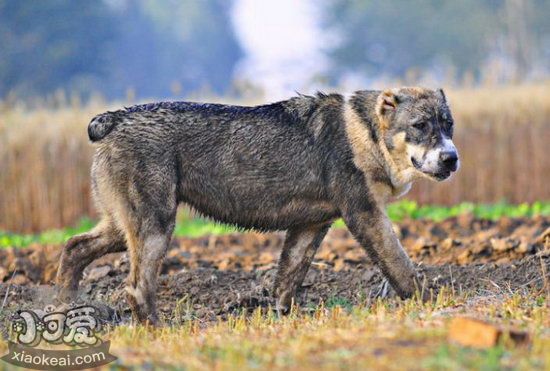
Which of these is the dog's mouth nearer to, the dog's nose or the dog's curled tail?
the dog's nose

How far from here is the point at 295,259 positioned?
8.64m

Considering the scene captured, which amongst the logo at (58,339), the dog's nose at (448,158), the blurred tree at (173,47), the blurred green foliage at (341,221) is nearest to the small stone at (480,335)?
the logo at (58,339)

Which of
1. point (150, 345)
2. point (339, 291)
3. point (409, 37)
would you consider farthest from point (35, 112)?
point (409, 37)

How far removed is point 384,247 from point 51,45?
46.7m

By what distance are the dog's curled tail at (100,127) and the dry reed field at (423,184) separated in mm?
9498

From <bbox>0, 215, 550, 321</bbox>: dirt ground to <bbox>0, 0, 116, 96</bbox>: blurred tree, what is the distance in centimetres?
3860

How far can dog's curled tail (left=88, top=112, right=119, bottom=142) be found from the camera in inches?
318

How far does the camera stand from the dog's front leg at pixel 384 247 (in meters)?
8.00

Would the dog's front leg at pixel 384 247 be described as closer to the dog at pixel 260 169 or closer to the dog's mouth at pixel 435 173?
the dog at pixel 260 169

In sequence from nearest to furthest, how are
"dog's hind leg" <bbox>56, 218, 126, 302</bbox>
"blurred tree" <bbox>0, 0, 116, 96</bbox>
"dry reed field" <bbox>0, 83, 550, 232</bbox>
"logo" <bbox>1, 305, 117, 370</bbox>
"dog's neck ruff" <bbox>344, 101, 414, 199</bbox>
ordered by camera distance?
"logo" <bbox>1, 305, 117, 370</bbox> → "dog's neck ruff" <bbox>344, 101, 414, 199</bbox> → "dog's hind leg" <bbox>56, 218, 126, 302</bbox> → "dry reed field" <bbox>0, 83, 550, 232</bbox> → "blurred tree" <bbox>0, 0, 116, 96</bbox>

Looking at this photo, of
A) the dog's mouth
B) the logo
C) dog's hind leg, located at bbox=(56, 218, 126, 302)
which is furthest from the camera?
dog's hind leg, located at bbox=(56, 218, 126, 302)

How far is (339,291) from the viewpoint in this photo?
356 inches

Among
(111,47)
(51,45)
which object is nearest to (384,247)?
(51,45)

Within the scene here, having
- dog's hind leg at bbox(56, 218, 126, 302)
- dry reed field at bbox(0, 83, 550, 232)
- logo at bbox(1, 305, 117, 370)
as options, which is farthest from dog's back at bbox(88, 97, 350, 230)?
dry reed field at bbox(0, 83, 550, 232)
